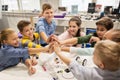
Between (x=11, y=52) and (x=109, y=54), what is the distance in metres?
0.85

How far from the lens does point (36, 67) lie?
1398 millimetres

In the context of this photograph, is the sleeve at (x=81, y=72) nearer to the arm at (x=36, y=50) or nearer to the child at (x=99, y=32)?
the arm at (x=36, y=50)

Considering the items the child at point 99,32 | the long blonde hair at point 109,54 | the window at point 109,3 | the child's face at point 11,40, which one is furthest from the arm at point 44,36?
the window at point 109,3

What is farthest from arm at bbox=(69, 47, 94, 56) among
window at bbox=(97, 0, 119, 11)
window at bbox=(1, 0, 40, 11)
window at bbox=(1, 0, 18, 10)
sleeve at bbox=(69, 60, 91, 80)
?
window at bbox=(1, 0, 18, 10)

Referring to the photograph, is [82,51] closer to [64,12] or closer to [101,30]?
[101,30]

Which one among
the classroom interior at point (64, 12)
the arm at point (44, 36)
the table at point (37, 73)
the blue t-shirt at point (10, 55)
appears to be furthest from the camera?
the classroom interior at point (64, 12)

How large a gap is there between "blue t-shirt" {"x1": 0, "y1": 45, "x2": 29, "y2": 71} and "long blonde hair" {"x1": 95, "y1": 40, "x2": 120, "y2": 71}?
0.73m

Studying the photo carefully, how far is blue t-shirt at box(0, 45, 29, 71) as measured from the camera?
1342mm

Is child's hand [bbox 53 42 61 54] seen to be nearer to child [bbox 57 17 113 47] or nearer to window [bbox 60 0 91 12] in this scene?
child [bbox 57 17 113 47]

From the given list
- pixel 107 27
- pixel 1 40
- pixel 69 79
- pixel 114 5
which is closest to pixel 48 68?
pixel 69 79

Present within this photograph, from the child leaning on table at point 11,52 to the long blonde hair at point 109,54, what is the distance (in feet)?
2.16

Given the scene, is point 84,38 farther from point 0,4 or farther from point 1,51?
point 0,4

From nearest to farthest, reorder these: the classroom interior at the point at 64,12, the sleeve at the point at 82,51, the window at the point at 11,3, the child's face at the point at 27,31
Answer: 1. the sleeve at the point at 82,51
2. the child's face at the point at 27,31
3. the classroom interior at the point at 64,12
4. the window at the point at 11,3

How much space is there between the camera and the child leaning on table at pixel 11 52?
4.41ft
